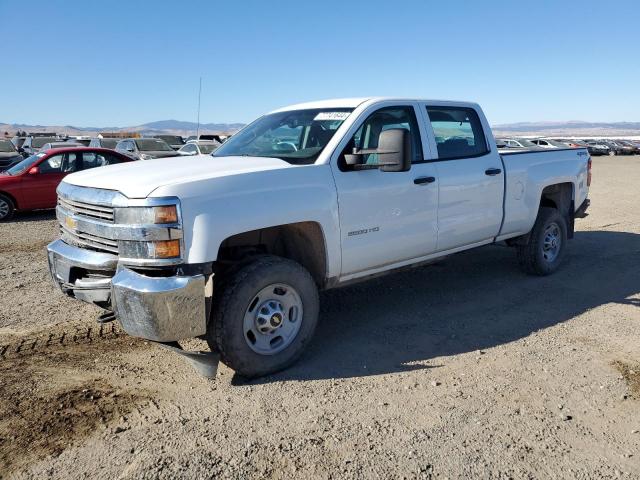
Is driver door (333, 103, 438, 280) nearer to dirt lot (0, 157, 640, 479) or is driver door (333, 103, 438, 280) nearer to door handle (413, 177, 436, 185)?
door handle (413, 177, 436, 185)

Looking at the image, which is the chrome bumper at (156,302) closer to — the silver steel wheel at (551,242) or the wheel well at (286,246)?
the wheel well at (286,246)

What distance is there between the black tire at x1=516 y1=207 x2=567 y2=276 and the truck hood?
138 inches

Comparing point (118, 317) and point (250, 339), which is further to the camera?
point (250, 339)

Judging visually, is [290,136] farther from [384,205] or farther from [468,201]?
[468,201]

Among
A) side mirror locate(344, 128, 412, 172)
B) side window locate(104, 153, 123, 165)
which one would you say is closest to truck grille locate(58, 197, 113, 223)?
side mirror locate(344, 128, 412, 172)

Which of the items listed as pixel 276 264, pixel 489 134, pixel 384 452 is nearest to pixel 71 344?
pixel 276 264

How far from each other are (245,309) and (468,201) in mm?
2566

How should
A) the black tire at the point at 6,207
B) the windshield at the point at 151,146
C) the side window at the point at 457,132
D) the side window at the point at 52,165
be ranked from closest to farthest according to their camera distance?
the side window at the point at 457,132 → the black tire at the point at 6,207 → the side window at the point at 52,165 → the windshield at the point at 151,146

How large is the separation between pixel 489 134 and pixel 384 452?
3866 millimetres

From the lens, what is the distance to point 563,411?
3.41 m

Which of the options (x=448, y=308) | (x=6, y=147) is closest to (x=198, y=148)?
(x=6, y=147)

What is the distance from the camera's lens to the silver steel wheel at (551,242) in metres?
6.44

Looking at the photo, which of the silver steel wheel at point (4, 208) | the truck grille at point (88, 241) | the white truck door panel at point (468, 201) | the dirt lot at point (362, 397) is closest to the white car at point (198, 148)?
the silver steel wheel at point (4, 208)

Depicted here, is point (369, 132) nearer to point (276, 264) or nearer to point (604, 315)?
point (276, 264)
